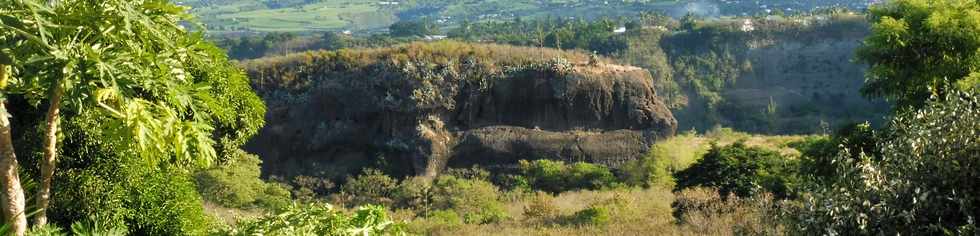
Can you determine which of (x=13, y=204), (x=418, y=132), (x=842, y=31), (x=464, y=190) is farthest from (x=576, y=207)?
(x=842, y=31)

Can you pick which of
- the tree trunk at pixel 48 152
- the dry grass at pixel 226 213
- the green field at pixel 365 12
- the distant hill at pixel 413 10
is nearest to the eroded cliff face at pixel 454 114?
the dry grass at pixel 226 213

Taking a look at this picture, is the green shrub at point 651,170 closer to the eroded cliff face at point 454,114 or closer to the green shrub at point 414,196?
the eroded cliff face at point 454,114

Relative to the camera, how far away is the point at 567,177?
28.7 meters

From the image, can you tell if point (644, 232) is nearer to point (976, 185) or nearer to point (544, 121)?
point (976, 185)

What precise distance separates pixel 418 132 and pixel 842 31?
43.0m

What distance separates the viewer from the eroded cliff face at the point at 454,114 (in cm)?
3105

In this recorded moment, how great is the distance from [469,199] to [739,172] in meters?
8.16

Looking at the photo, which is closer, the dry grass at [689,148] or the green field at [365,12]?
the dry grass at [689,148]

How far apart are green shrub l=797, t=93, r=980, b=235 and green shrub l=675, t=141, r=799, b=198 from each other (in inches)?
472

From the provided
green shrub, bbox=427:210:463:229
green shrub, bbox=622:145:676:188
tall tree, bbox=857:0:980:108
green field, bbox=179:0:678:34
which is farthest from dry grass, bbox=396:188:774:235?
green field, bbox=179:0:678:34

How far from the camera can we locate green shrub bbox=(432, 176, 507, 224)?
2215 cm

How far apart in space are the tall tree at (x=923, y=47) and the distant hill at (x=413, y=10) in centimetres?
9382

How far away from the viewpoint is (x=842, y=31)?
62312 millimetres

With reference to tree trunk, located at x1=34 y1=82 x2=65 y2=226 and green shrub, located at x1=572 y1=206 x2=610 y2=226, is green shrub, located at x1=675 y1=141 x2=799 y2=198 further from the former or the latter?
tree trunk, located at x1=34 y1=82 x2=65 y2=226
